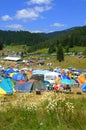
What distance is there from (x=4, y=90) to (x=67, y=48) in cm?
12025

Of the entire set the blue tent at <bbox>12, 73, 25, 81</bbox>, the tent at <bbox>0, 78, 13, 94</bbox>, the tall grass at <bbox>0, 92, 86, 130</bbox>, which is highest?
A: the tall grass at <bbox>0, 92, 86, 130</bbox>

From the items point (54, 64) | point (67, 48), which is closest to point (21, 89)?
point (54, 64)

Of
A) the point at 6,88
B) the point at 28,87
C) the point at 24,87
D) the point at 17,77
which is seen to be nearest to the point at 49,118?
the point at 6,88

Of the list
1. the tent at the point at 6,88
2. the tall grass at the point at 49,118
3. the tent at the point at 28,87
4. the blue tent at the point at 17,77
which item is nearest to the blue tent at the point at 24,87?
the tent at the point at 28,87

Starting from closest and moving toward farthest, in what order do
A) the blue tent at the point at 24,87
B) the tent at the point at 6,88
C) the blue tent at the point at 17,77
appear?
1. the tent at the point at 6,88
2. the blue tent at the point at 24,87
3. the blue tent at the point at 17,77

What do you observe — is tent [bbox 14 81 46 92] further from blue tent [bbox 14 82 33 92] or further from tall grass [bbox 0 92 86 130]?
tall grass [bbox 0 92 86 130]

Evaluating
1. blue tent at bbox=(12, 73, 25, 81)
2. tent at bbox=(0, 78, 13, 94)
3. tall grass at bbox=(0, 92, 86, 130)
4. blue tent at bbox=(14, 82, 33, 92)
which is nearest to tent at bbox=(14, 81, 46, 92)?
blue tent at bbox=(14, 82, 33, 92)

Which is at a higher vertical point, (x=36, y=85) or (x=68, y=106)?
(x=68, y=106)

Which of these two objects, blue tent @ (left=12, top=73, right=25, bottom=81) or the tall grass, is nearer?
the tall grass

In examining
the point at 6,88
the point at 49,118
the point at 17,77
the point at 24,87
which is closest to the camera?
the point at 49,118

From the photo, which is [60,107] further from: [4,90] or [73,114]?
[4,90]

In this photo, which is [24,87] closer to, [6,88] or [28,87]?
[28,87]

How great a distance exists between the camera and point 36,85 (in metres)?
30.4

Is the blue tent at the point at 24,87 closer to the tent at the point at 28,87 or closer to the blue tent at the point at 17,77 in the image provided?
the tent at the point at 28,87
